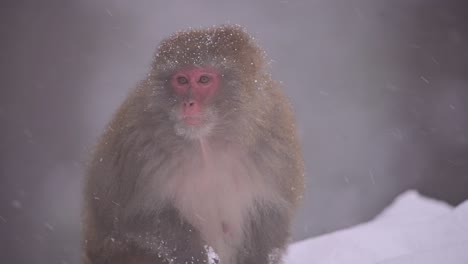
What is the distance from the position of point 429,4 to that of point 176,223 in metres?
8.24

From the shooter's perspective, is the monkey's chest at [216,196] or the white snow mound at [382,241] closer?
the monkey's chest at [216,196]

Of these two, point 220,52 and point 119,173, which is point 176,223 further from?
point 220,52

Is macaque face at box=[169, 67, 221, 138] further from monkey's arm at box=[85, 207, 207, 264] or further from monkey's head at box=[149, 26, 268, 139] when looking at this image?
monkey's arm at box=[85, 207, 207, 264]

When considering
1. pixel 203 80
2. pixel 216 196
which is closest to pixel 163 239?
pixel 216 196

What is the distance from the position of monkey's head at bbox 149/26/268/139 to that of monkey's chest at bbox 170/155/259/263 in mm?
211

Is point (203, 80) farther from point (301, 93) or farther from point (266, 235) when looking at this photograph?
point (301, 93)

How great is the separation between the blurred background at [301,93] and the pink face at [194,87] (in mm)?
6135

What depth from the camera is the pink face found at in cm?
301

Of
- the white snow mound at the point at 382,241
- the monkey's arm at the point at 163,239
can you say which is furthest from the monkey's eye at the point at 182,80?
the white snow mound at the point at 382,241

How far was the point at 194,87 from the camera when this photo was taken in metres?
3.07

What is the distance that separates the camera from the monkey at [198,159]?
3131mm

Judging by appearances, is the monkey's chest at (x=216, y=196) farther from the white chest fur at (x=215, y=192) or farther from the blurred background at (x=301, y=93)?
the blurred background at (x=301, y=93)

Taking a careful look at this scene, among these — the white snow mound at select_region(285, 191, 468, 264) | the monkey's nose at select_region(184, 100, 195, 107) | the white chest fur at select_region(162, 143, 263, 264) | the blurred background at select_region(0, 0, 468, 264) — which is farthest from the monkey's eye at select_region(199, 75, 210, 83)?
the blurred background at select_region(0, 0, 468, 264)

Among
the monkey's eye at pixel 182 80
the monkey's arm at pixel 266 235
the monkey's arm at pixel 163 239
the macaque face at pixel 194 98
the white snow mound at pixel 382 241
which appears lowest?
the white snow mound at pixel 382 241
